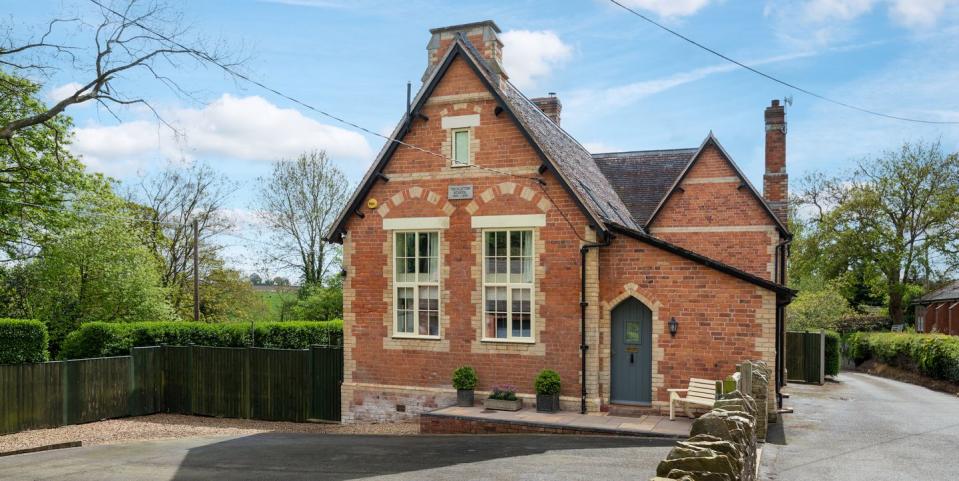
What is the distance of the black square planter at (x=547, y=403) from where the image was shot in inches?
596

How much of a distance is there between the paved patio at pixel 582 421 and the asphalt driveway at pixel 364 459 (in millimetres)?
262

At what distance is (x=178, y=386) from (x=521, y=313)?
11000 millimetres

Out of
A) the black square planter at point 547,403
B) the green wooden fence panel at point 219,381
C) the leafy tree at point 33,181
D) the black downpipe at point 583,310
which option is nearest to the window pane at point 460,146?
the black downpipe at point 583,310

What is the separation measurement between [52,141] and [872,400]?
28.6 m

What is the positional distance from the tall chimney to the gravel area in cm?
1365

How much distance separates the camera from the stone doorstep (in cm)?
1302

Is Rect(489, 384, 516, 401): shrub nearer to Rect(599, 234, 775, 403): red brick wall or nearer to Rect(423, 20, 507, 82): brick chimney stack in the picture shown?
Rect(599, 234, 775, 403): red brick wall

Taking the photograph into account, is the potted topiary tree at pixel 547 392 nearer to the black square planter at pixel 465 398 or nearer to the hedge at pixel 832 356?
the black square planter at pixel 465 398

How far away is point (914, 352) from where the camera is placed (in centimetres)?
2911

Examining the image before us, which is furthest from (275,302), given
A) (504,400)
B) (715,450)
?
(715,450)

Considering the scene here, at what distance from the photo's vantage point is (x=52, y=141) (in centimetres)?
2605

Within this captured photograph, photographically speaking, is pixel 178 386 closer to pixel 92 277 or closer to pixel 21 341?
pixel 21 341

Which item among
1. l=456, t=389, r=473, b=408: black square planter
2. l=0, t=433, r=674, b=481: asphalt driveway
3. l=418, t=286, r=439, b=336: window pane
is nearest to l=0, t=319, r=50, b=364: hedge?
l=0, t=433, r=674, b=481: asphalt driveway

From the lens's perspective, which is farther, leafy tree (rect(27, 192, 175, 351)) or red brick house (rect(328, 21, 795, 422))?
leafy tree (rect(27, 192, 175, 351))
